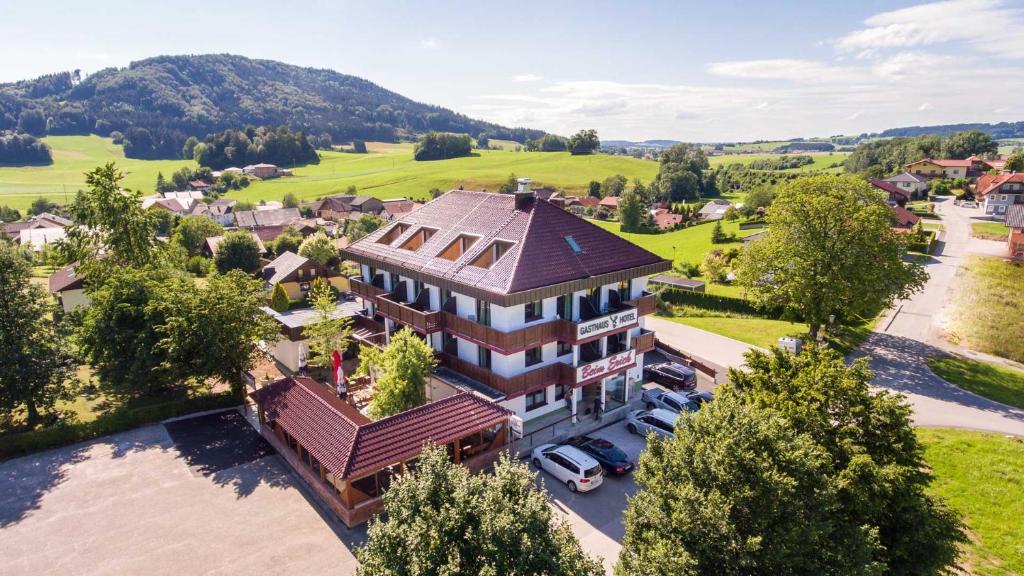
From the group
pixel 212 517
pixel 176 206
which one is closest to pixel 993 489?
pixel 212 517

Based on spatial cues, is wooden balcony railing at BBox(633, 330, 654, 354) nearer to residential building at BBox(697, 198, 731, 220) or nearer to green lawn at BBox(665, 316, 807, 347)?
green lawn at BBox(665, 316, 807, 347)

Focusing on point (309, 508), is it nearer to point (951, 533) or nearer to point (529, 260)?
point (529, 260)

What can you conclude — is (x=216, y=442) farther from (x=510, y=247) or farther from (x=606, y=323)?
(x=606, y=323)

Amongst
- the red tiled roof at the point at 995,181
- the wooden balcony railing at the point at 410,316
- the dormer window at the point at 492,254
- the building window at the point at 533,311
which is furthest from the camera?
the red tiled roof at the point at 995,181

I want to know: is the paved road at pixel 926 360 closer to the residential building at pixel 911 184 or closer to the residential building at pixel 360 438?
the residential building at pixel 360 438

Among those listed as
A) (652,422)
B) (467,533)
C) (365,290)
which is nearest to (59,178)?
(365,290)

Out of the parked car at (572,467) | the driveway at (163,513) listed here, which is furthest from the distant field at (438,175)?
the parked car at (572,467)

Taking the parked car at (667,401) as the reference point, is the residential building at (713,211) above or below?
above
